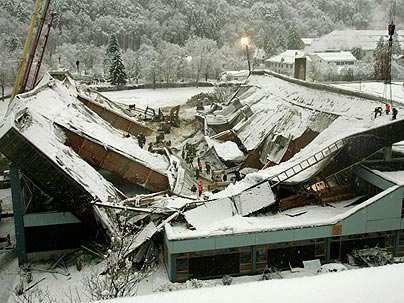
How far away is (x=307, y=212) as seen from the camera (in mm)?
16125

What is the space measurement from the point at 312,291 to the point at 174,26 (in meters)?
104

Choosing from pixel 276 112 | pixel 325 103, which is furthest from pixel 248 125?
pixel 325 103

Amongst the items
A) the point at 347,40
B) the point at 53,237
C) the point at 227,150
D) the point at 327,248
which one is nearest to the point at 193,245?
the point at 327,248

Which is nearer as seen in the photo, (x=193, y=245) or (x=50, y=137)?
(x=193, y=245)

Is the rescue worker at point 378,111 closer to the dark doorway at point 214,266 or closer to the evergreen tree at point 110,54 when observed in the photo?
the dark doorway at point 214,266

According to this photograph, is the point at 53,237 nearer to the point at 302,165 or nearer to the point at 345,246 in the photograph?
the point at 302,165

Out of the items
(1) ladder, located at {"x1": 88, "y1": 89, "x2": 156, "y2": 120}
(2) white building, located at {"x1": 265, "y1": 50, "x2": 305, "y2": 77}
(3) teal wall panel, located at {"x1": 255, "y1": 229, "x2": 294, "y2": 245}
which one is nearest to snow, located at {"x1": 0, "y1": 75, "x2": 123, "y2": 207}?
(3) teal wall panel, located at {"x1": 255, "y1": 229, "x2": 294, "y2": 245}

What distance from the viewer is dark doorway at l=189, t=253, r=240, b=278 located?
14.7 m

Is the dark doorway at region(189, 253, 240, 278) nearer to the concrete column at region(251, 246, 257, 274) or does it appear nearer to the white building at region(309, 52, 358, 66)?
the concrete column at region(251, 246, 257, 274)

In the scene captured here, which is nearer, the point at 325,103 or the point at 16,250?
the point at 16,250

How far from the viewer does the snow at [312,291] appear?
390cm

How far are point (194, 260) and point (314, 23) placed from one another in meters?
123

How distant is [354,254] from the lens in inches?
607

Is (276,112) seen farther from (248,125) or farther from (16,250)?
(16,250)
